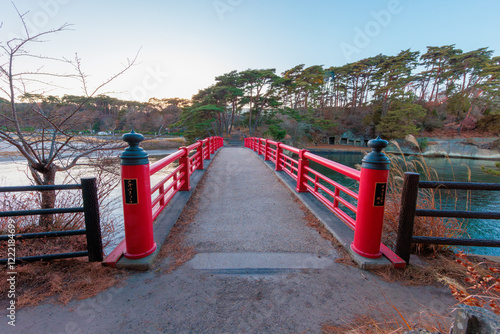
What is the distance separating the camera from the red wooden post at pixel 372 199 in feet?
7.23

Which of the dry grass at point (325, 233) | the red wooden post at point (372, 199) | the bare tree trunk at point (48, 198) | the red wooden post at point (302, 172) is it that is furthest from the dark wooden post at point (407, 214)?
the bare tree trunk at point (48, 198)

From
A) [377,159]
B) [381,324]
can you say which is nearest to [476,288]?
[381,324]

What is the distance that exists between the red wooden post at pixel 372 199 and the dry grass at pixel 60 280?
2.50 metres

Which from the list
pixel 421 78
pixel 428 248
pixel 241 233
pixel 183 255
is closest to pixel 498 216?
pixel 428 248

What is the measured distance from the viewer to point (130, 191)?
2178 millimetres

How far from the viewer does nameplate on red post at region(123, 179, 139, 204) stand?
216 cm

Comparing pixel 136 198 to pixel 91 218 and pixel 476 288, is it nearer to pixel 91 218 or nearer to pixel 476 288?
pixel 91 218

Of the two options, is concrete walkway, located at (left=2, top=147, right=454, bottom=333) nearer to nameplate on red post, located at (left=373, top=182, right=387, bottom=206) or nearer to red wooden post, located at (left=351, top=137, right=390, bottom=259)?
red wooden post, located at (left=351, top=137, right=390, bottom=259)

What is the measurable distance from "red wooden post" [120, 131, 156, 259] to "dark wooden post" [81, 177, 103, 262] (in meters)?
0.29

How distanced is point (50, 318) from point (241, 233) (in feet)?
6.73

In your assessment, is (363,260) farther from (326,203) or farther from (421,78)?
(421,78)

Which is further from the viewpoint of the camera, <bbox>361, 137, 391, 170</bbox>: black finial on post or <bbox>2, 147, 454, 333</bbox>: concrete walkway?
<bbox>361, 137, 391, 170</bbox>: black finial on post

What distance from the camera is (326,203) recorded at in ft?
12.4

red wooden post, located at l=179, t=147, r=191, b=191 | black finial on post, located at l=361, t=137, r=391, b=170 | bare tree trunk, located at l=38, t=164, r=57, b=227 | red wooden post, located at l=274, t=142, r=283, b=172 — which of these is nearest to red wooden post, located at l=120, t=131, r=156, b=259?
black finial on post, located at l=361, t=137, r=391, b=170
